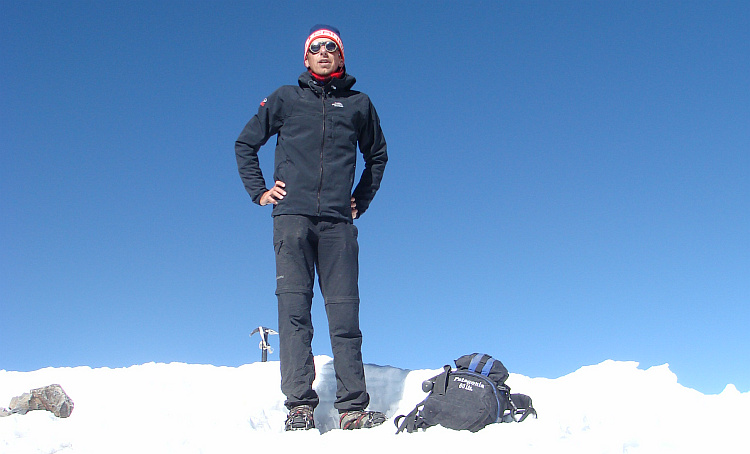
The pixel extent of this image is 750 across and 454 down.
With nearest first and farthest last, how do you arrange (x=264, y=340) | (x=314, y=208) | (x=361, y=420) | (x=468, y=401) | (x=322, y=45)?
(x=468, y=401), (x=361, y=420), (x=314, y=208), (x=322, y=45), (x=264, y=340)

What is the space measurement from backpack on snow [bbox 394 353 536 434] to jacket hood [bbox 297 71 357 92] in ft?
8.41

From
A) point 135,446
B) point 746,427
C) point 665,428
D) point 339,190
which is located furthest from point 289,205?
point 746,427

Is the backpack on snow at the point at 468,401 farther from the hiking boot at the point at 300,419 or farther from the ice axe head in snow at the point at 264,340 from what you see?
the ice axe head in snow at the point at 264,340

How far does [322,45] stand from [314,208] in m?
1.46

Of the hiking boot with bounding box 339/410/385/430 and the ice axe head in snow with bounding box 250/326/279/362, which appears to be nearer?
the hiking boot with bounding box 339/410/385/430

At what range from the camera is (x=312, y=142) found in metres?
5.21

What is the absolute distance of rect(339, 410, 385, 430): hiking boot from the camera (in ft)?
15.4

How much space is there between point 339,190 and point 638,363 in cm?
293

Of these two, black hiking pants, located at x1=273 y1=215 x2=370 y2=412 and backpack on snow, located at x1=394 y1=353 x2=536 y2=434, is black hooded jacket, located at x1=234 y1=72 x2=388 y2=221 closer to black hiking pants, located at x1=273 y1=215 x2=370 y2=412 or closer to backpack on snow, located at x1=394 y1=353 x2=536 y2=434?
black hiking pants, located at x1=273 y1=215 x2=370 y2=412

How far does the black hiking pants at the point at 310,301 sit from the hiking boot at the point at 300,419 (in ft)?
Answer: 0.20

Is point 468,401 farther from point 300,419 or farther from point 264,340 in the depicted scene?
point 264,340

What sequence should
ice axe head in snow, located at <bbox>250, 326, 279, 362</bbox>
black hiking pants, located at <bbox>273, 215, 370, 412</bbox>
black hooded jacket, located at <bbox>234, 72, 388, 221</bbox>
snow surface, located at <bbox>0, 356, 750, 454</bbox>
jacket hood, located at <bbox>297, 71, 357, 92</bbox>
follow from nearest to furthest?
snow surface, located at <bbox>0, 356, 750, 454</bbox>, black hiking pants, located at <bbox>273, 215, 370, 412</bbox>, black hooded jacket, located at <bbox>234, 72, 388, 221</bbox>, jacket hood, located at <bbox>297, 71, 357, 92</bbox>, ice axe head in snow, located at <bbox>250, 326, 279, 362</bbox>

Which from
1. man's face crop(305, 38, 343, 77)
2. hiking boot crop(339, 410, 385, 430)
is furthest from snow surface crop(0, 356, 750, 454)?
man's face crop(305, 38, 343, 77)

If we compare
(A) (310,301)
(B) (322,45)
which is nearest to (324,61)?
(B) (322,45)
